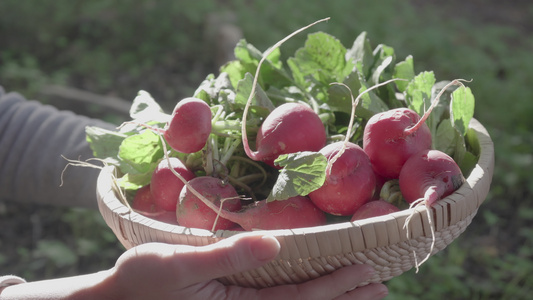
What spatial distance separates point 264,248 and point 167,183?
0.29 metres

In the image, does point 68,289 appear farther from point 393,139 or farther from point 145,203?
point 393,139

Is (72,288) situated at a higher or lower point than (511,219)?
higher

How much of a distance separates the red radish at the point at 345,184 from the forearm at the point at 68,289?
1.18 ft

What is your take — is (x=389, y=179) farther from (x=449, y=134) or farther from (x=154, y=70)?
(x=154, y=70)

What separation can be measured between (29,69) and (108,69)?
0.47 metres

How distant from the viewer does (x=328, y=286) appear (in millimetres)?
846

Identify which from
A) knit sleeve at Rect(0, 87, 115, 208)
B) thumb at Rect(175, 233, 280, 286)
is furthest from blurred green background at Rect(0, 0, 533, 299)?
thumb at Rect(175, 233, 280, 286)

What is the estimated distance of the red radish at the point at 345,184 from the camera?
907 mm

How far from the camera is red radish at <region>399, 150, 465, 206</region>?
2.87 feet

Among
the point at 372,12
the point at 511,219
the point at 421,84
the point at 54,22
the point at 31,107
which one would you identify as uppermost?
the point at 54,22

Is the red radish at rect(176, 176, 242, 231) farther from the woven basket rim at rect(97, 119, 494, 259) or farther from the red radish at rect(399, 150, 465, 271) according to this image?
the red radish at rect(399, 150, 465, 271)

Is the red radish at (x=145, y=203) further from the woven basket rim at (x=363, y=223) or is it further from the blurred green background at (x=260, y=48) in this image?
the blurred green background at (x=260, y=48)

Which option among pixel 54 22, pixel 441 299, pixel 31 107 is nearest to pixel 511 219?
pixel 441 299

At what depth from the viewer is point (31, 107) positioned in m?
1.67
